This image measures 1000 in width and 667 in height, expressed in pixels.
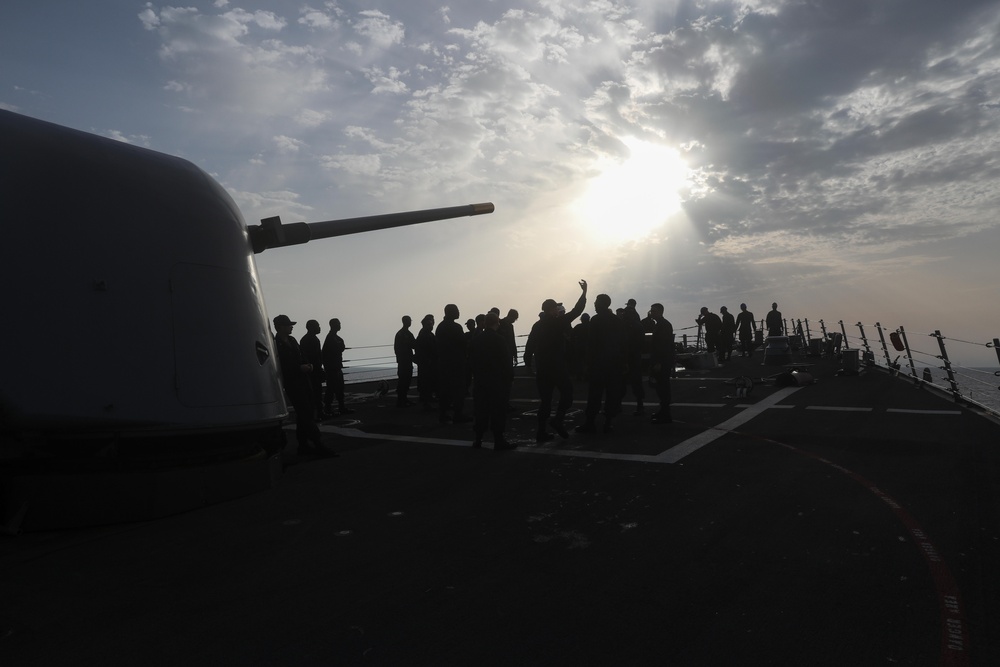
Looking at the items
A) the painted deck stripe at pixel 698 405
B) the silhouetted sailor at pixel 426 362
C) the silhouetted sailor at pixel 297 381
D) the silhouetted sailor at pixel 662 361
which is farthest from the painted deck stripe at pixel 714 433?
the silhouetted sailor at pixel 426 362

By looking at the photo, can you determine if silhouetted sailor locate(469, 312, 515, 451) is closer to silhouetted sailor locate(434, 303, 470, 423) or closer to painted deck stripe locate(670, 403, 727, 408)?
silhouetted sailor locate(434, 303, 470, 423)

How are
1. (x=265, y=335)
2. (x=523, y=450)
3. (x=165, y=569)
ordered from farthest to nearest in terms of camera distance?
(x=523, y=450)
(x=265, y=335)
(x=165, y=569)

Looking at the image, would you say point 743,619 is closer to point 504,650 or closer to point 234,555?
point 504,650

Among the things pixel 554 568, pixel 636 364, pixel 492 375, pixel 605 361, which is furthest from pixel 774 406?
pixel 554 568

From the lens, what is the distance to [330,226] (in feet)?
25.3

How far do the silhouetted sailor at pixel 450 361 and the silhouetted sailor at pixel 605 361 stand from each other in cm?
278

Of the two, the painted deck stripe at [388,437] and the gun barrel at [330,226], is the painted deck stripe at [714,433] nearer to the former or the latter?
the painted deck stripe at [388,437]

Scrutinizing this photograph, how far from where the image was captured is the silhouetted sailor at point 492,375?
8047 millimetres

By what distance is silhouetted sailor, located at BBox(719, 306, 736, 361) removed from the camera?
22.9 metres

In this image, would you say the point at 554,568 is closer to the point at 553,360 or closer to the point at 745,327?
the point at 553,360

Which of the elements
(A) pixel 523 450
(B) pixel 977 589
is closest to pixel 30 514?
(A) pixel 523 450

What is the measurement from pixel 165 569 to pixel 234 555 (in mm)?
440

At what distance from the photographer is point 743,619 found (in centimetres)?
312

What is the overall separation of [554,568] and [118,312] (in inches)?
156
